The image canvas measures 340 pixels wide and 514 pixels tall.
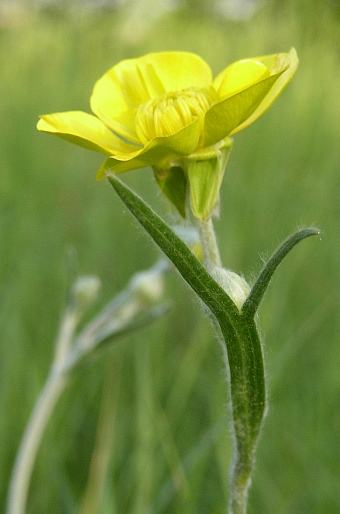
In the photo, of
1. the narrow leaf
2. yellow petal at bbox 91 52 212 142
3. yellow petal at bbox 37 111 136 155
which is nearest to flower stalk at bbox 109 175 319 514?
the narrow leaf

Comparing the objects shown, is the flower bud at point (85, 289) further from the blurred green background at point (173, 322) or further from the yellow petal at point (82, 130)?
the yellow petal at point (82, 130)

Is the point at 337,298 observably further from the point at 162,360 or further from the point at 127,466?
the point at 127,466

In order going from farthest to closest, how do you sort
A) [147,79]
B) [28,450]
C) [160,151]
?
[28,450] → [147,79] → [160,151]

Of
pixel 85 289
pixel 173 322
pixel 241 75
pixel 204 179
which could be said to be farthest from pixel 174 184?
pixel 173 322

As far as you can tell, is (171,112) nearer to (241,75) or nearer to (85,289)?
(241,75)

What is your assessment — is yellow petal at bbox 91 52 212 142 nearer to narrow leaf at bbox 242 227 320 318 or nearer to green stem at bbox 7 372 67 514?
narrow leaf at bbox 242 227 320 318

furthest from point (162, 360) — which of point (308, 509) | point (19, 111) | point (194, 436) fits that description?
point (19, 111)
